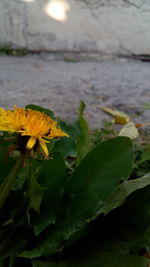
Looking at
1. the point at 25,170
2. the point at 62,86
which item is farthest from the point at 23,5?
the point at 25,170

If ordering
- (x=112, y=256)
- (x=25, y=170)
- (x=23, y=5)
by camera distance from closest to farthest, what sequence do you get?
(x=112, y=256) < (x=25, y=170) < (x=23, y=5)

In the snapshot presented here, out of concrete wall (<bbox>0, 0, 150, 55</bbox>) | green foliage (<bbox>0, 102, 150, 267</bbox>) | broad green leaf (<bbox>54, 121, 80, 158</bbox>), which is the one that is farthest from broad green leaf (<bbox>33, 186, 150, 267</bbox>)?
concrete wall (<bbox>0, 0, 150, 55</bbox>)

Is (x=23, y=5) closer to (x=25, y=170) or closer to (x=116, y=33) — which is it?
(x=116, y=33)

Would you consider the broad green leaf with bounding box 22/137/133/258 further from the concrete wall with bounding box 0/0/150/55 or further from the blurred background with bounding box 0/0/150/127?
the concrete wall with bounding box 0/0/150/55

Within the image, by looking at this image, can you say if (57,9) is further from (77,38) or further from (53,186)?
(53,186)

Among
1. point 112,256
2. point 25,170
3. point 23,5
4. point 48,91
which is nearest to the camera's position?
point 112,256

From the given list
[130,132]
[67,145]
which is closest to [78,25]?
[130,132]
